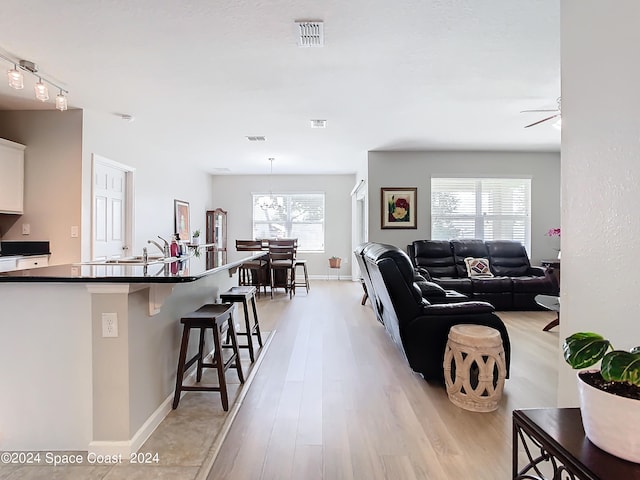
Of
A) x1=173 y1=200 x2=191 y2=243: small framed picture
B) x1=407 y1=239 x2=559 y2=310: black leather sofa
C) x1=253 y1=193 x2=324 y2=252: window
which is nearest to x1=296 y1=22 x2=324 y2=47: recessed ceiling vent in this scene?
x1=407 y1=239 x2=559 y2=310: black leather sofa

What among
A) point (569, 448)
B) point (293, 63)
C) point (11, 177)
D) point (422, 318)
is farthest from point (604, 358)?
point (11, 177)

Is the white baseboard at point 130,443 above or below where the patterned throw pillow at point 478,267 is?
below

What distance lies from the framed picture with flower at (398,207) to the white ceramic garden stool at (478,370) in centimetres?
368

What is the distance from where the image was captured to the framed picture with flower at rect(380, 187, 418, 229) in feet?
19.6

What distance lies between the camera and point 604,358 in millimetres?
770

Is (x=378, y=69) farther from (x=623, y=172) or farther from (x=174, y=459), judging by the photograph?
(x=174, y=459)

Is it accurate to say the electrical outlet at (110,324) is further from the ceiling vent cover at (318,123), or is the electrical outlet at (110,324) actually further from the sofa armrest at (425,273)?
the sofa armrest at (425,273)

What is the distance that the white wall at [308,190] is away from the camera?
844cm

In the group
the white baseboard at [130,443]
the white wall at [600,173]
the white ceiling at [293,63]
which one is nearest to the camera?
the white wall at [600,173]

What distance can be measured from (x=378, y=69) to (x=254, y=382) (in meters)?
2.73

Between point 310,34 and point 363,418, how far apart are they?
2.55 meters

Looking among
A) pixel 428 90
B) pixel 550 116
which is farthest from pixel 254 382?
pixel 550 116

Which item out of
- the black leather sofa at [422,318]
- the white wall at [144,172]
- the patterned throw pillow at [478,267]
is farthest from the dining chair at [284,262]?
the black leather sofa at [422,318]

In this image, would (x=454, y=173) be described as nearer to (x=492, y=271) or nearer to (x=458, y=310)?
(x=492, y=271)
